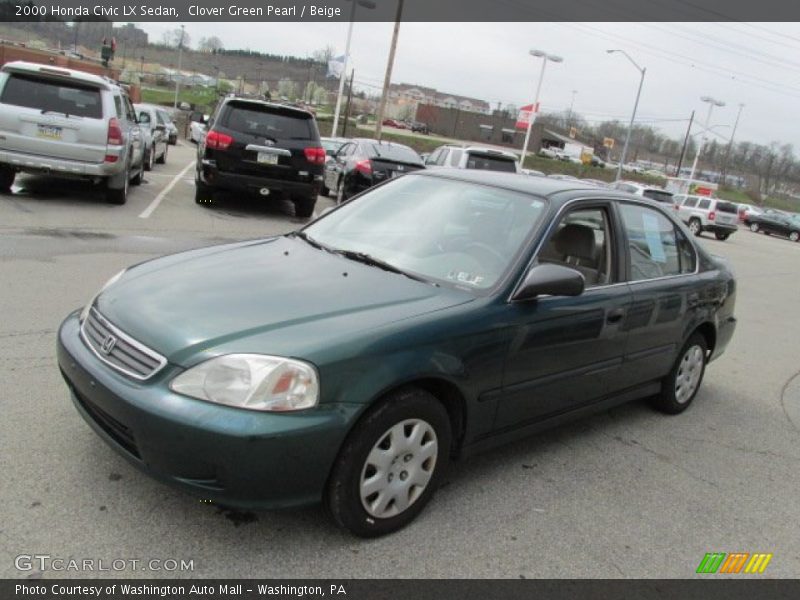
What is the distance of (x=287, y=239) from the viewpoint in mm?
4168

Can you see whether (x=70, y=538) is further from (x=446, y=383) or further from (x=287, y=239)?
(x=287, y=239)

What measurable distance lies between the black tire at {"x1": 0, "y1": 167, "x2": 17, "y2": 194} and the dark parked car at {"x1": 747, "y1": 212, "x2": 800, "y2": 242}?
130 feet

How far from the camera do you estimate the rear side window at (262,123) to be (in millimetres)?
11250

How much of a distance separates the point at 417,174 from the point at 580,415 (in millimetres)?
1795

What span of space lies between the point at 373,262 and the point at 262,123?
8.47 meters

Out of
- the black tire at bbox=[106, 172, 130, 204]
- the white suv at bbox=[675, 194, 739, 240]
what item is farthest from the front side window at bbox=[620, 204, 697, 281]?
the white suv at bbox=[675, 194, 739, 240]

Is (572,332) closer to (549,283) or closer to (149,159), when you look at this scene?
(549,283)

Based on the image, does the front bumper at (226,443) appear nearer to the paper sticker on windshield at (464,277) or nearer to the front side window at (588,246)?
the paper sticker on windshield at (464,277)

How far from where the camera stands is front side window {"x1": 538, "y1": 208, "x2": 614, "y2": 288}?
12.9 feet

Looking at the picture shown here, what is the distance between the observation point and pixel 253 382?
2586 millimetres

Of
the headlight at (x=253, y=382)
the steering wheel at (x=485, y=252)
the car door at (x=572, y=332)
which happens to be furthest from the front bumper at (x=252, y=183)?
the headlight at (x=253, y=382)

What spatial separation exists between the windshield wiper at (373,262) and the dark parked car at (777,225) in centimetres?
4148
